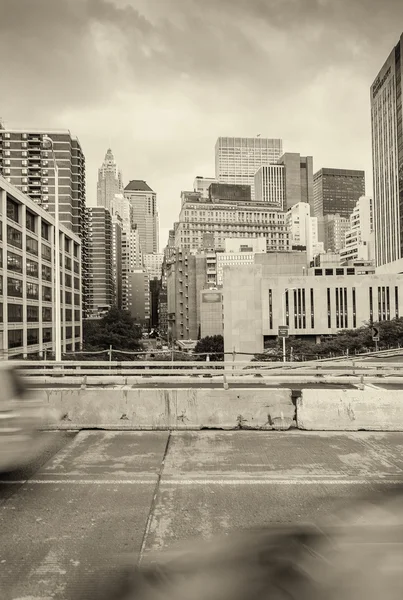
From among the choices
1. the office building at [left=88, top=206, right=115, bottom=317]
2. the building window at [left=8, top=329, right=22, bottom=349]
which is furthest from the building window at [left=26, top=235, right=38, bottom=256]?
the office building at [left=88, top=206, right=115, bottom=317]

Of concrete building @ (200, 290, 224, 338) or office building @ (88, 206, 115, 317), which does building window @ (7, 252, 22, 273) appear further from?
office building @ (88, 206, 115, 317)

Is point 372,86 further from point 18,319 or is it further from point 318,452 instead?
point 318,452

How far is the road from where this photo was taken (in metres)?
4.01

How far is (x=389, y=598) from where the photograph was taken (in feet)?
7.50

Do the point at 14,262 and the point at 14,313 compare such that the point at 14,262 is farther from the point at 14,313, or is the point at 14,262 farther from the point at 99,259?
the point at 99,259

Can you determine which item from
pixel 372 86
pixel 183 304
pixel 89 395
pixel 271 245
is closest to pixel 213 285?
pixel 183 304

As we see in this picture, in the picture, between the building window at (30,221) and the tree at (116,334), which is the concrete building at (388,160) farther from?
the building window at (30,221)

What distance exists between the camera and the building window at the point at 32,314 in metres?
59.9

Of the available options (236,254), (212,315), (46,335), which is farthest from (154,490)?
(236,254)

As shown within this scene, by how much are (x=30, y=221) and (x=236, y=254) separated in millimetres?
88290

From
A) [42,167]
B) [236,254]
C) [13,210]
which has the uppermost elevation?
[42,167]

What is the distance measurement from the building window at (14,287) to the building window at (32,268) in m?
3.77

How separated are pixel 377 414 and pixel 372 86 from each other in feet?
666

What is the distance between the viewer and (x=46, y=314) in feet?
221
